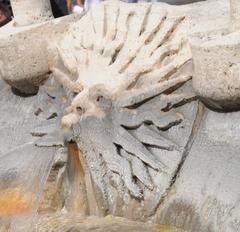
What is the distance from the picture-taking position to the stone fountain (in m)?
3.65

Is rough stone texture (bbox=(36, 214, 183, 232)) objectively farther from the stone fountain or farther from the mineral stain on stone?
the mineral stain on stone

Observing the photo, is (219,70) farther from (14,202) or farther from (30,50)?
(30,50)

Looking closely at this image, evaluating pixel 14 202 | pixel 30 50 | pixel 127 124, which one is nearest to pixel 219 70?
pixel 127 124

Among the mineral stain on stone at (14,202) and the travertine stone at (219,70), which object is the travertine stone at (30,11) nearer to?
the mineral stain on stone at (14,202)

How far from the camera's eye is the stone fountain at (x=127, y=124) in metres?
3.65

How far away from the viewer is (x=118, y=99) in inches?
161

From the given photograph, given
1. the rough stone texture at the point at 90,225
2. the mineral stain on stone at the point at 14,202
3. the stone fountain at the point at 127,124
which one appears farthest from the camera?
the mineral stain on stone at the point at 14,202

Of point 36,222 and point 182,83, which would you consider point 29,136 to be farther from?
point 182,83

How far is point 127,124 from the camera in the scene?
4020mm

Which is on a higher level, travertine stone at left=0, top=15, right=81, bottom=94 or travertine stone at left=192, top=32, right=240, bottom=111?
travertine stone at left=192, top=32, right=240, bottom=111

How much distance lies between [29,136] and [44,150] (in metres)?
0.42

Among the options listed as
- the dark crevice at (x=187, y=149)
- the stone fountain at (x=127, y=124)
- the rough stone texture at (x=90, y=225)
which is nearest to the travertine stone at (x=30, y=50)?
the stone fountain at (x=127, y=124)

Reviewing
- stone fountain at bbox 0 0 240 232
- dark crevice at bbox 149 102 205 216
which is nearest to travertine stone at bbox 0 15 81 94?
stone fountain at bbox 0 0 240 232

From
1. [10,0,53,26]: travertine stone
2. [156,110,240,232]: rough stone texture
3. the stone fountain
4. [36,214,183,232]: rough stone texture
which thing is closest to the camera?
[156,110,240,232]: rough stone texture
